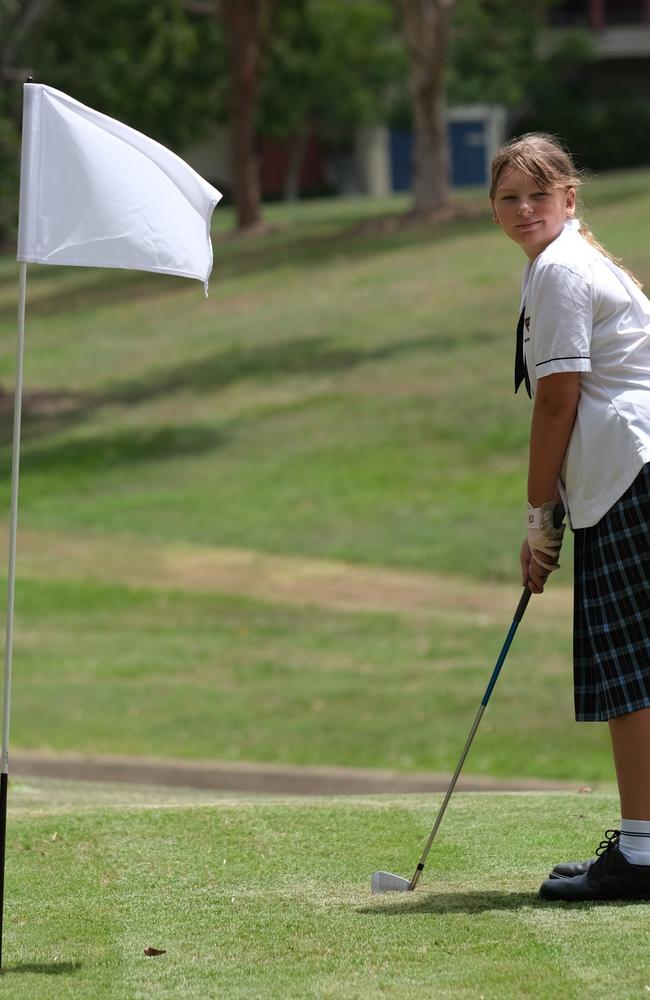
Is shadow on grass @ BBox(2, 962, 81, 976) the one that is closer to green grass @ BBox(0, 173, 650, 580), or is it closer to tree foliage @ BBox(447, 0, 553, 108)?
green grass @ BBox(0, 173, 650, 580)

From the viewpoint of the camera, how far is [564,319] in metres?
4.21

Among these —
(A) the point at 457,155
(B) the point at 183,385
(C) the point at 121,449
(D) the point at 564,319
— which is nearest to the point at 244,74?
(B) the point at 183,385

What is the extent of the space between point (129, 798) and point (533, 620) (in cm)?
Answer: 647

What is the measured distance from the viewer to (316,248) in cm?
3203

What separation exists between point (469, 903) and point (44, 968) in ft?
3.92

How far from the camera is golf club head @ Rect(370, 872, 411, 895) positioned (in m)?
4.65

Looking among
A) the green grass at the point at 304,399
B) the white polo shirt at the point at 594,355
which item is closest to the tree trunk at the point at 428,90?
the green grass at the point at 304,399

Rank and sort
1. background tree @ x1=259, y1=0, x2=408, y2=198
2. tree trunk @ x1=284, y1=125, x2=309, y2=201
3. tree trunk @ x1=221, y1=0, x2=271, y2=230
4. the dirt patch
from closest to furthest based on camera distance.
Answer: the dirt patch < tree trunk @ x1=221, y1=0, x2=271, y2=230 < background tree @ x1=259, y1=0, x2=408, y2=198 < tree trunk @ x1=284, y1=125, x2=309, y2=201

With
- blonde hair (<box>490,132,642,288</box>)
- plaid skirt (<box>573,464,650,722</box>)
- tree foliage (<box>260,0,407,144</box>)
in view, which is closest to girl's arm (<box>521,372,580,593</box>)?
plaid skirt (<box>573,464,650,722</box>)

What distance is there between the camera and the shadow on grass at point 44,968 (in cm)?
A: 405

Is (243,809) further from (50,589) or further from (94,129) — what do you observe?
(50,589)

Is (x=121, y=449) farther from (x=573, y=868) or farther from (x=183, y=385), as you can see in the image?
(x=573, y=868)

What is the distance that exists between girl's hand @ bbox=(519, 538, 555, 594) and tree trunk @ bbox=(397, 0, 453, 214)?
27684 mm

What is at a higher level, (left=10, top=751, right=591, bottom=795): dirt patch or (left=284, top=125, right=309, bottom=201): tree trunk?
(left=284, top=125, right=309, bottom=201): tree trunk
